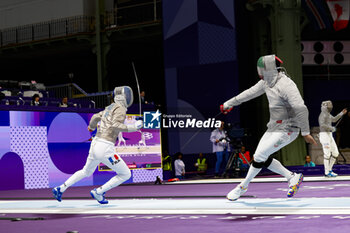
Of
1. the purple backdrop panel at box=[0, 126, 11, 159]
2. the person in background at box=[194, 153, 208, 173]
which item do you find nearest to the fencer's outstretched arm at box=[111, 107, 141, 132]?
the purple backdrop panel at box=[0, 126, 11, 159]

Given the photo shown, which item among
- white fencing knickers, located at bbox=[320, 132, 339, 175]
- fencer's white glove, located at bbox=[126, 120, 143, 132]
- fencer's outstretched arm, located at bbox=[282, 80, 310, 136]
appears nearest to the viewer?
fencer's outstretched arm, located at bbox=[282, 80, 310, 136]

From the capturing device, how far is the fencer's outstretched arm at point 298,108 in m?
6.55

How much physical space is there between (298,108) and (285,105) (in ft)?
0.87

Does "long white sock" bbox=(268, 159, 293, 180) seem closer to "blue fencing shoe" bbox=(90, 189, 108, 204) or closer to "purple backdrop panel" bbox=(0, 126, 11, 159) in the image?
"blue fencing shoe" bbox=(90, 189, 108, 204)

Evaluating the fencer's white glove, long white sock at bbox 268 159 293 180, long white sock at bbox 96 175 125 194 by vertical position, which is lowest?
long white sock at bbox 96 175 125 194

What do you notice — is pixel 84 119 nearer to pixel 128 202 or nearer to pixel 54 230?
pixel 128 202

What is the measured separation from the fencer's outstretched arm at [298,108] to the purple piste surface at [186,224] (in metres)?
1.50

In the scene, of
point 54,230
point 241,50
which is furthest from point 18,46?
point 54,230

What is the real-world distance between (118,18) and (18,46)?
473cm

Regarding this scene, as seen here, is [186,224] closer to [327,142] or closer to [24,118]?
[327,142]

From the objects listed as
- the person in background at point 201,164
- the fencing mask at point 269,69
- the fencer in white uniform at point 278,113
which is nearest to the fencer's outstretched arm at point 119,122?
the fencer in white uniform at point 278,113

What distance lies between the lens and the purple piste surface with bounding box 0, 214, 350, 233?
15.0ft

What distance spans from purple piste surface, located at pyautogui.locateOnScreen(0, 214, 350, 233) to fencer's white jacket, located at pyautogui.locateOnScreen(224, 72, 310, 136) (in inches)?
61.7

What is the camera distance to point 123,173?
7531 mm
